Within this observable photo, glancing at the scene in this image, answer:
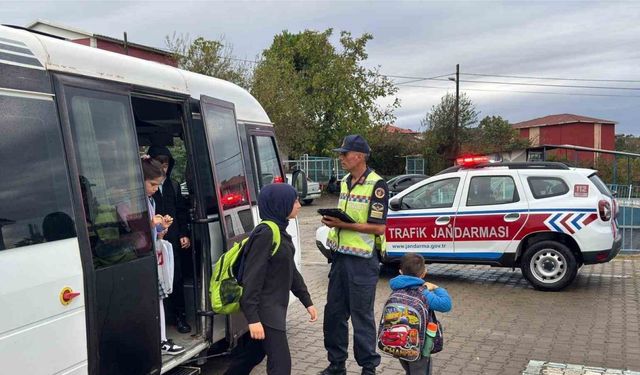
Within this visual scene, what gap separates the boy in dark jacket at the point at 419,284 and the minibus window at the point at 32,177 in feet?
→ 7.22

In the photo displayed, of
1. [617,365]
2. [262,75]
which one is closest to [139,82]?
[617,365]

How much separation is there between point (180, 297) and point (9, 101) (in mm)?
2601

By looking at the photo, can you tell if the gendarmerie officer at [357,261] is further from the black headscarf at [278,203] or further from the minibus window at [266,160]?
the minibus window at [266,160]

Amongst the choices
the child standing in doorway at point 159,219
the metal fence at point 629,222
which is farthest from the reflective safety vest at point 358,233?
the metal fence at point 629,222

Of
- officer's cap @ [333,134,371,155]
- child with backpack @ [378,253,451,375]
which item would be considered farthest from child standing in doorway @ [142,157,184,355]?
child with backpack @ [378,253,451,375]

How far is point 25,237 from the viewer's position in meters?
2.94

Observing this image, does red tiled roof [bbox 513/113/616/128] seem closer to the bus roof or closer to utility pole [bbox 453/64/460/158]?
utility pole [bbox 453/64/460/158]

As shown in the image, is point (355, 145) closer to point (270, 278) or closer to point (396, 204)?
point (270, 278)

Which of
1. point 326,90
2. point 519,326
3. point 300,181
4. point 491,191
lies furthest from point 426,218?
point 326,90

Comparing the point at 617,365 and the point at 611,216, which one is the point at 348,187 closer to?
the point at 617,365

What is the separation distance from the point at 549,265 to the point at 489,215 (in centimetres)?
111

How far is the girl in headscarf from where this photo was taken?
3.55 meters

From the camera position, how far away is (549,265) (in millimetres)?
8227

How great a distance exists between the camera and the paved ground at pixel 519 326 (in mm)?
5406
